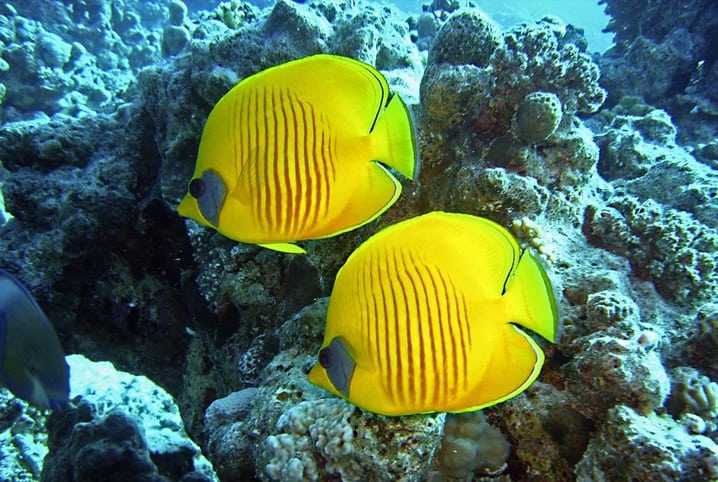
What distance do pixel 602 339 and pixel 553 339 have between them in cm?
113

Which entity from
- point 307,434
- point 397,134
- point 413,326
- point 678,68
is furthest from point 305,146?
point 678,68

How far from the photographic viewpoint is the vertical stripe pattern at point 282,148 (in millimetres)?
1401

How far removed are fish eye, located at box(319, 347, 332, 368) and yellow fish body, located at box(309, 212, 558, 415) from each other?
0.02 metres

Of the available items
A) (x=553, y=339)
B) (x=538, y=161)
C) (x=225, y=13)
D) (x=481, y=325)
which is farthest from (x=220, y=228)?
(x=225, y=13)

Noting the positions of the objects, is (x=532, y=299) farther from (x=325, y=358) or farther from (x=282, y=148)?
(x=282, y=148)

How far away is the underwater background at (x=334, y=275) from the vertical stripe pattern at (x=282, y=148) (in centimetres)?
81

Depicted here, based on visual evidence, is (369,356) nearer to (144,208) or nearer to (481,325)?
(481,325)

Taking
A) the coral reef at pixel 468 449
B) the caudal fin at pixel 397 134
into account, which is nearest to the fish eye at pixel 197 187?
the caudal fin at pixel 397 134

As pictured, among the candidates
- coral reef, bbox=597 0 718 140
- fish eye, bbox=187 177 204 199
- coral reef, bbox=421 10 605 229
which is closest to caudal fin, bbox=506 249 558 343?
fish eye, bbox=187 177 204 199

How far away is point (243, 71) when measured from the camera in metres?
3.46

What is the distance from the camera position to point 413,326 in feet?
4.02

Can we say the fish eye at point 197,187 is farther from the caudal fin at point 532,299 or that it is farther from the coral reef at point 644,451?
the coral reef at point 644,451

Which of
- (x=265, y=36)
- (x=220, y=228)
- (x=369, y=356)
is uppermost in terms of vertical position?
(x=265, y=36)

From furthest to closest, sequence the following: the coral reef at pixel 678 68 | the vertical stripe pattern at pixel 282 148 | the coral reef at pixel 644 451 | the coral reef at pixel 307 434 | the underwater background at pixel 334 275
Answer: the coral reef at pixel 678 68, the underwater background at pixel 334 275, the coral reef at pixel 307 434, the coral reef at pixel 644 451, the vertical stripe pattern at pixel 282 148
